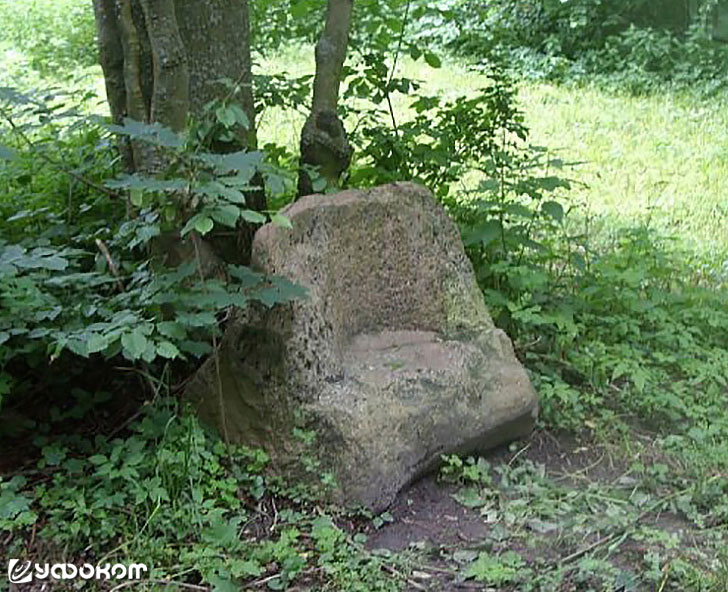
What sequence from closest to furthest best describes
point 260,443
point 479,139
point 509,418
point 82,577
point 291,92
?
point 82,577, point 260,443, point 509,418, point 291,92, point 479,139

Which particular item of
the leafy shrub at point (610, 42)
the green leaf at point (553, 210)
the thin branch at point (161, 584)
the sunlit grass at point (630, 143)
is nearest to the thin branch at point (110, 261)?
the thin branch at point (161, 584)

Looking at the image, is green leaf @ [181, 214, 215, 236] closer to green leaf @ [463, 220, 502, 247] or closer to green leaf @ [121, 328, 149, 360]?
green leaf @ [121, 328, 149, 360]

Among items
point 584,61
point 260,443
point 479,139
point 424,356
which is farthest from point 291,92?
point 584,61

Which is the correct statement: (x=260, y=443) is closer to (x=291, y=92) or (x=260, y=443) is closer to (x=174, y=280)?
(x=174, y=280)

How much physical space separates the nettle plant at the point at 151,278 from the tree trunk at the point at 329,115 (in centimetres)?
56

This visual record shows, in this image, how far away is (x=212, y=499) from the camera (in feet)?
9.92

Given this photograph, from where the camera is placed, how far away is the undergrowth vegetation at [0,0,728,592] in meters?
2.82

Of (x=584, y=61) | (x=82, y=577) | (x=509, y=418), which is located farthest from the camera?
(x=584, y=61)

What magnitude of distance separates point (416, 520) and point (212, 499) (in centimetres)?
62

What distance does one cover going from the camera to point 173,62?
3363 mm

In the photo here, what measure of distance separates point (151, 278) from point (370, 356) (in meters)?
A: 0.78

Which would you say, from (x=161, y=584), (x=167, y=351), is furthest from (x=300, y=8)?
(x=161, y=584)

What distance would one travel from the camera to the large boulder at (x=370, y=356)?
318cm

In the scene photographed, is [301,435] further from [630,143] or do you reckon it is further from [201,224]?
[630,143]
